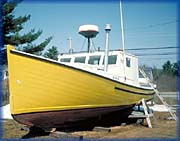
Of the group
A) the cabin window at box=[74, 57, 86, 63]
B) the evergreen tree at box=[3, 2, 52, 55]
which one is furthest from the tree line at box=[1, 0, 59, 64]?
the cabin window at box=[74, 57, 86, 63]

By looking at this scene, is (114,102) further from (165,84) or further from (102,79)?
(165,84)

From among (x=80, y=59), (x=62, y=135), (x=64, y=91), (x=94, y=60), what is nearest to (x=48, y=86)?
(x=64, y=91)

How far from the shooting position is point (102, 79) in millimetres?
9578

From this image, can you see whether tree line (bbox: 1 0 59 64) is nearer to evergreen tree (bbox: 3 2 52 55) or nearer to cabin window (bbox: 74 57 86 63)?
evergreen tree (bbox: 3 2 52 55)

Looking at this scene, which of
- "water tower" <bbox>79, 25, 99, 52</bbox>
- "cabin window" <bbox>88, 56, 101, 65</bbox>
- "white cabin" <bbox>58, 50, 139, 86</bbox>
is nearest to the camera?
"water tower" <bbox>79, 25, 99, 52</bbox>

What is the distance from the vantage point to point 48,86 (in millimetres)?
8297

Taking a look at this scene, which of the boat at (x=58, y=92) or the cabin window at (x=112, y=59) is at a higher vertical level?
the cabin window at (x=112, y=59)

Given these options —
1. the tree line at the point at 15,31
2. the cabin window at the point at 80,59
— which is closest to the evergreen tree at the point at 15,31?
the tree line at the point at 15,31

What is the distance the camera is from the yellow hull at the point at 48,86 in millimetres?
8000

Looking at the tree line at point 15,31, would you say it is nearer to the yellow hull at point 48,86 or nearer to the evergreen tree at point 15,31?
the evergreen tree at point 15,31

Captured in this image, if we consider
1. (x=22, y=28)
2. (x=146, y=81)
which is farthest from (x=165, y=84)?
(x=146, y=81)

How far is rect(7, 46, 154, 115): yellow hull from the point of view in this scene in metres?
8.00

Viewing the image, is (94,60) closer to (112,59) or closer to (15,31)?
(112,59)

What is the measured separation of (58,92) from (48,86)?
0.35 metres
